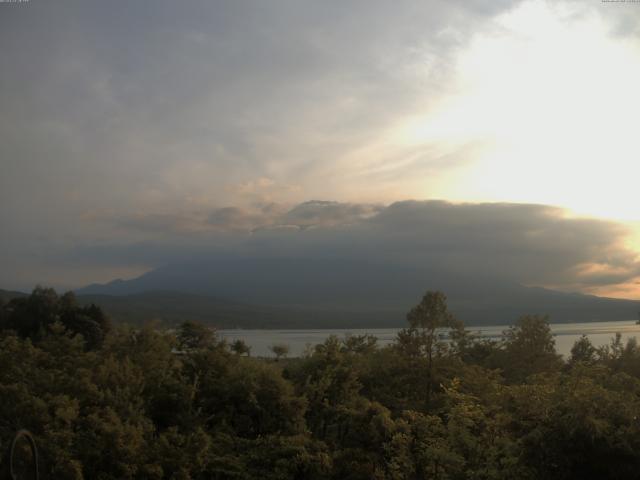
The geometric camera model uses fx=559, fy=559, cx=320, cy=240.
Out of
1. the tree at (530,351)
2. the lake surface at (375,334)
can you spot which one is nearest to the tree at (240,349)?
the lake surface at (375,334)

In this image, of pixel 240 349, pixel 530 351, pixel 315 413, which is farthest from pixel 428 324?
pixel 240 349

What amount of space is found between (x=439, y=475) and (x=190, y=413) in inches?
299

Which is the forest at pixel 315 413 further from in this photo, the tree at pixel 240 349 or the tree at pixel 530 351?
the tree at pixel 240 349

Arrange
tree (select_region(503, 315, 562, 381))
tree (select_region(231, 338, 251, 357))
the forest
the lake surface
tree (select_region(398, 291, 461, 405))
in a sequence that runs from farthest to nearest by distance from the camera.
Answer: the lake surface < tree (select_region(231, 338, 251, 357)) < tree (select_region(503, 315, 562, 381)) < tree (select_region(398, 291, 461, 405)) < the forest

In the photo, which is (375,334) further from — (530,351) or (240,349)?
(530,351)

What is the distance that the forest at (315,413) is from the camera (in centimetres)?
998

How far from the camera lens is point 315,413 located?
17234 millimetres

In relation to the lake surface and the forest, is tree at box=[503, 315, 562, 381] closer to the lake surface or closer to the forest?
the forest

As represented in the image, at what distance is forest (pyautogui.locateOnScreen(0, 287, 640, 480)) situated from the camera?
32.7ft

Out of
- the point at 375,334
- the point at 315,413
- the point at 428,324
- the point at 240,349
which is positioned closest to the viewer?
the point at 315,413

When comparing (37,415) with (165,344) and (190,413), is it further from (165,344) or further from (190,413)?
(165,344)

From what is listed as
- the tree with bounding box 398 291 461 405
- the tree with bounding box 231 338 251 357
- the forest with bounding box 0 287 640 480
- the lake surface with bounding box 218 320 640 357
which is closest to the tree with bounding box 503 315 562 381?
the forest with bounding box 0 287 640 480

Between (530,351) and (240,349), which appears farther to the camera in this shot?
(240,349)

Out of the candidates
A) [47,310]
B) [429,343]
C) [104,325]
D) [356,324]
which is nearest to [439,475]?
[429,343]
